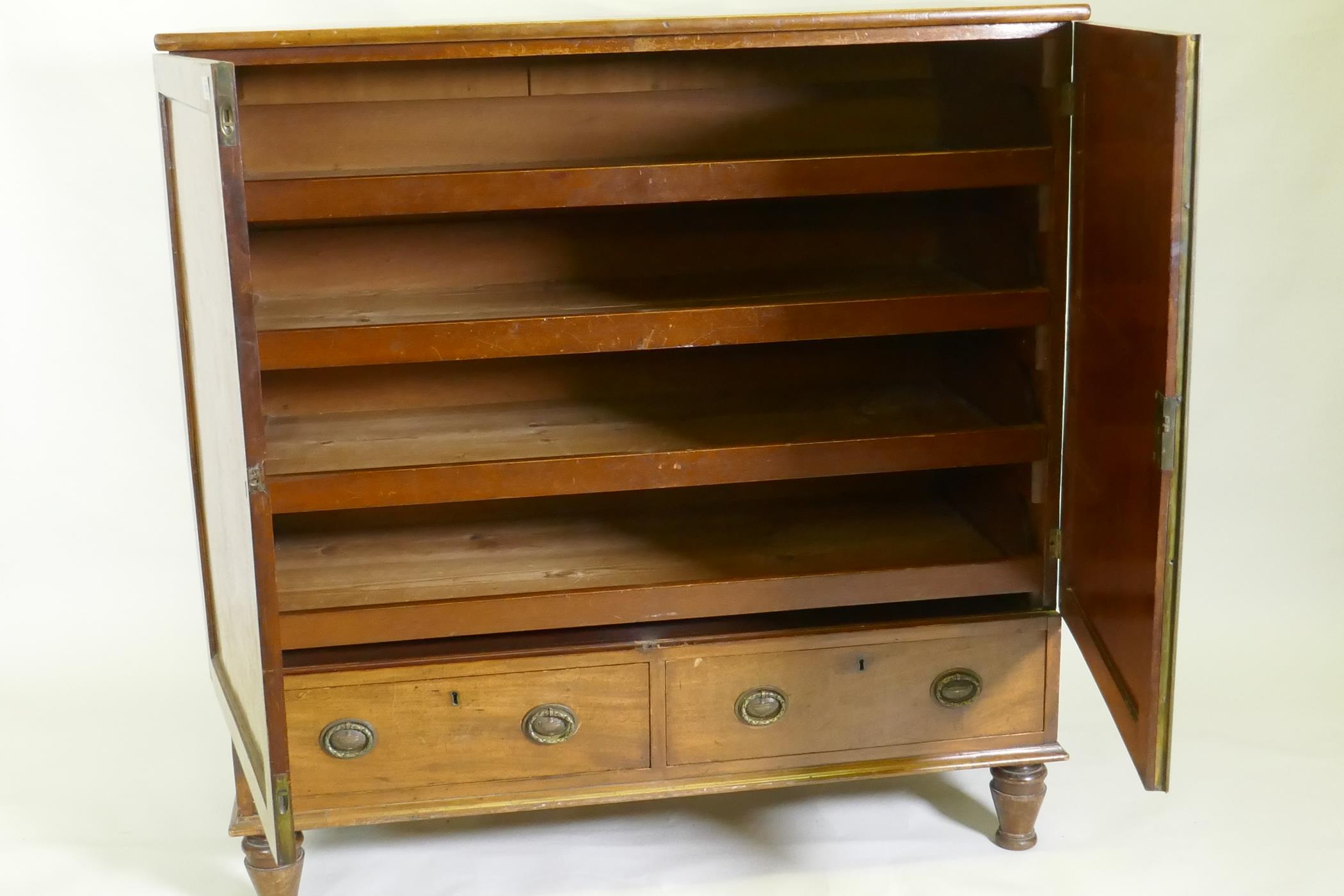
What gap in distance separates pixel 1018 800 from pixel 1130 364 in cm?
94

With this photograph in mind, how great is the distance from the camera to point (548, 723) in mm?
2766

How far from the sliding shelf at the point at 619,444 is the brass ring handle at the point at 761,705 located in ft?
1.26

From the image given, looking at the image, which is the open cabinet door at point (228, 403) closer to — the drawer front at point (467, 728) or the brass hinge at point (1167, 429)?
the drawer front at point (467, 728)

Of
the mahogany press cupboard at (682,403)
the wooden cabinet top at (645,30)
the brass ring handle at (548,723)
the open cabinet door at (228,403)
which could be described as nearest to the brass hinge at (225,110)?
the open cabinet door at (228,403)

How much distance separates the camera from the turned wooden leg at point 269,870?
277 cm

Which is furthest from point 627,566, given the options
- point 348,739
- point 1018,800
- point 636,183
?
point 1018,800

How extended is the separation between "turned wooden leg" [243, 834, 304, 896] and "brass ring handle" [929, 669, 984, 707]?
112cm

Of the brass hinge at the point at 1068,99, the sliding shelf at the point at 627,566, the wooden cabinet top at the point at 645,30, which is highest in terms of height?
the wooden cabinet top at the point at 645,30

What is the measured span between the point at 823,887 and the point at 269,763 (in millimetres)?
1093

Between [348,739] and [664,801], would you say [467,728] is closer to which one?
[348,739]

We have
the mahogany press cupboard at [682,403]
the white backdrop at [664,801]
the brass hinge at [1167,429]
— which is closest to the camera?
the brass hinge at [1167,429]

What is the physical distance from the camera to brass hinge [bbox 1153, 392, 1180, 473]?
87.4 inches

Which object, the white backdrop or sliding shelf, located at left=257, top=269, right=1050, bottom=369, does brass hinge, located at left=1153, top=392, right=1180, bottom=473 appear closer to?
sliding shelf, located at left=257, top=269, right=1050, bottom=369

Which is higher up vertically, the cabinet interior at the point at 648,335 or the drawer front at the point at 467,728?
the cabinet interior at the point at 648,335
